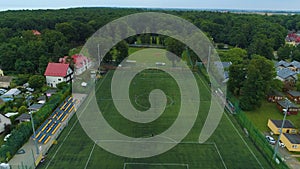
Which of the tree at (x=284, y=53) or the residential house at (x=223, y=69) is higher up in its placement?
the tree at (x=284, y=53)

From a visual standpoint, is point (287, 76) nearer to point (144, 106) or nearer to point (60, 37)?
point (144, 106)

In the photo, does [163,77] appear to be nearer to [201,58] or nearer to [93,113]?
[201,58]

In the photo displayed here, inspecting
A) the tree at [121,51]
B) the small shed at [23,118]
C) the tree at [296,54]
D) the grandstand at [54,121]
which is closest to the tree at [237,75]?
the grandstand at [54,121]

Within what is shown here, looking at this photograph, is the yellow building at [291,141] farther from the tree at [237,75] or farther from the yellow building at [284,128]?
the tree at [237,75]

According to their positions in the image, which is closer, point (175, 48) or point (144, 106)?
point (144, 106)

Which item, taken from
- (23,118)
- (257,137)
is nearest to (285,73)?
(257,137)

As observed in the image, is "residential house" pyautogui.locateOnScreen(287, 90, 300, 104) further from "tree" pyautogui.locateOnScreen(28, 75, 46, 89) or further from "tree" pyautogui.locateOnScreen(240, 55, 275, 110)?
"tree" pyautogui.locateOnScreen(28, 75, 46, 89)

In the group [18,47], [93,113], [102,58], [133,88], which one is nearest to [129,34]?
[102,58]
